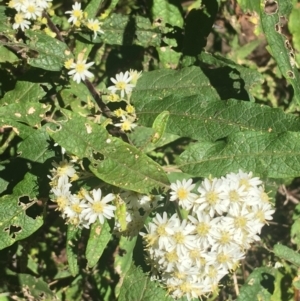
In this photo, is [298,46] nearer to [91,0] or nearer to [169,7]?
[169,7]

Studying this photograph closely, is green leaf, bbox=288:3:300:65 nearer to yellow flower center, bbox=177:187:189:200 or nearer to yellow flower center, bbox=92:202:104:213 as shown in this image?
yellow flower center, bbox=177:187:189:200

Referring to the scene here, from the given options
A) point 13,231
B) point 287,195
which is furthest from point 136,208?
A: point 287,195

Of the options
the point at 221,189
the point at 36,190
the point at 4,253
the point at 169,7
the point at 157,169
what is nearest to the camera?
the point at 157,169

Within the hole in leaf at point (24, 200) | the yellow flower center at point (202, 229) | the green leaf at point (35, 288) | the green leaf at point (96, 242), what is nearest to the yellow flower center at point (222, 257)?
the yellow flower center at point (202, 229)

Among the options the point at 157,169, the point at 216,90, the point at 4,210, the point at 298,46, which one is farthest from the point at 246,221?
the point at 298,46

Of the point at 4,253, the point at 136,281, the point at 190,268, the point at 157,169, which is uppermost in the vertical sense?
the point at 157,169

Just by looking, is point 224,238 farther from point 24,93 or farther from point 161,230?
point 24,93

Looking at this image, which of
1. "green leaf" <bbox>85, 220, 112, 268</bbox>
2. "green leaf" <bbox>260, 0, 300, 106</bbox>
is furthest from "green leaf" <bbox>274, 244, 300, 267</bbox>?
"green leaf" <bbox>85, 220, 112, 268</bbox>

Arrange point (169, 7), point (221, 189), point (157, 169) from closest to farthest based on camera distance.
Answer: point (157, 169) < point (221, 189) < point (169, 7)
